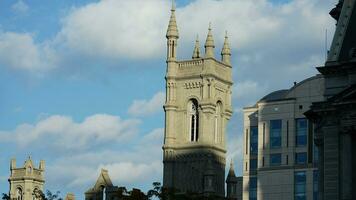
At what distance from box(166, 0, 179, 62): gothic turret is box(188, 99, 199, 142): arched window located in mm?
8045

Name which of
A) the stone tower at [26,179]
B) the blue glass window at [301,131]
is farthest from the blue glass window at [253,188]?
the stone tower at [26,179]

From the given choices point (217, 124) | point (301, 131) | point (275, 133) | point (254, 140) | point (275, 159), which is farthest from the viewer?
point (217, 124)

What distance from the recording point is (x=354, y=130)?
208 feet

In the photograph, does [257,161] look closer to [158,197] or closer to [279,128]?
[279,128]

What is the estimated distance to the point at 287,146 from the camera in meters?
140

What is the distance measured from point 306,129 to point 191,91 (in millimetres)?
44392

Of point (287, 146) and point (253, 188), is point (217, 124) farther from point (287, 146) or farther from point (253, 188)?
point (287, 146)

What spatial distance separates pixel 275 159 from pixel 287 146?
2317 millimetres

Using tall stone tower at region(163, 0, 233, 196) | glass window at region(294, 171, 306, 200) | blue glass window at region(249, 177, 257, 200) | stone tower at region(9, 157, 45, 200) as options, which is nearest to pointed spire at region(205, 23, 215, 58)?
tall stone tower at region(163, 0, 233, 196)

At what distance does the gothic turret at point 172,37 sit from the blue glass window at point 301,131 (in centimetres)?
4738

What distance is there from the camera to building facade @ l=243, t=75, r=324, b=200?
138 metres

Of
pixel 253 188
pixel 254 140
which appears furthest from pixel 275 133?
pixel 253 188

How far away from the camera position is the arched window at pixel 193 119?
593 feet

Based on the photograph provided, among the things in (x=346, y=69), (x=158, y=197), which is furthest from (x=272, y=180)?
(x=346, y=69)
